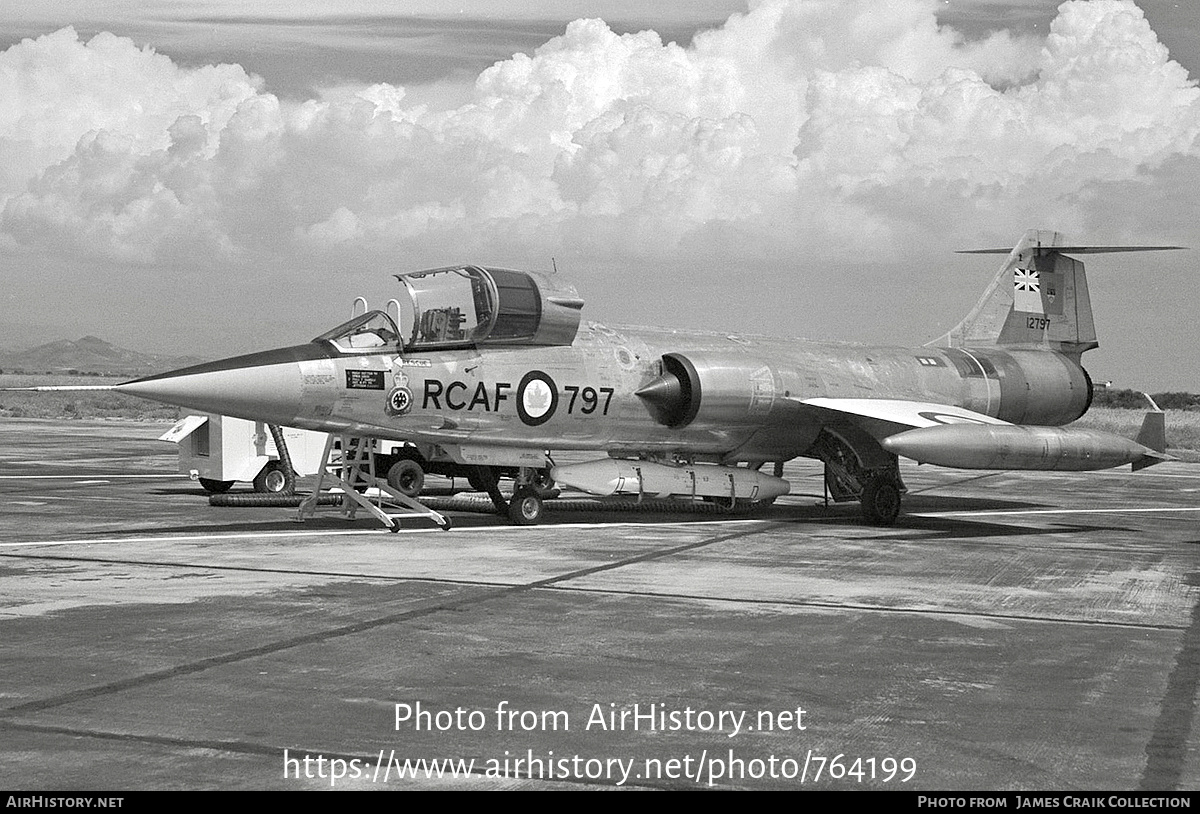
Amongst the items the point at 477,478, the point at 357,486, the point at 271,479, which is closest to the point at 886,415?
the point at 477,478

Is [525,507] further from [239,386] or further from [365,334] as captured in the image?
[239,386]

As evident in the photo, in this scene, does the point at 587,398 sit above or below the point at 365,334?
below

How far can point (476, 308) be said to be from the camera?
50.3 ft

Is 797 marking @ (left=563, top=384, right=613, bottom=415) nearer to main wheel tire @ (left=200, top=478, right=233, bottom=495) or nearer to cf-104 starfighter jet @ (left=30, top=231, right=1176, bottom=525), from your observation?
cf-104 starfighter jet @ (left=30, top=231, right=1176, bottom=525)

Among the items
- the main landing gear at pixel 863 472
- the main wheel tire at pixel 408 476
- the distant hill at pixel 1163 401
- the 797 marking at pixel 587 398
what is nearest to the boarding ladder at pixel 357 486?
the main wheel tire at pixel 408 476

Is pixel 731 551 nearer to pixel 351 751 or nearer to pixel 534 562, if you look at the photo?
pixel 534 562

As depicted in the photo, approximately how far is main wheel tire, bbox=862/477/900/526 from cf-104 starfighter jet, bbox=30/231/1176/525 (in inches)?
0.9

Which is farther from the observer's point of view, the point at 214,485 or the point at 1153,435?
the point at 214,485

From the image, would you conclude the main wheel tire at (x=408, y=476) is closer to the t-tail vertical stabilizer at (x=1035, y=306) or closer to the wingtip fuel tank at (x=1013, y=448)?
the wingtip fuel tank at (x=1013, y=448)

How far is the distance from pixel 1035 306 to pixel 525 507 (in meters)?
9.87

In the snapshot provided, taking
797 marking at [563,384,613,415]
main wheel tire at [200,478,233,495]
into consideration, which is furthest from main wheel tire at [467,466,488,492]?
main wheel tire at [200,478,233,495]

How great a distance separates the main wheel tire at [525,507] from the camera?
16.0m

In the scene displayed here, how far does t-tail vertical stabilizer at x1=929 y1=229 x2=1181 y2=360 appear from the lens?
69.8 feet

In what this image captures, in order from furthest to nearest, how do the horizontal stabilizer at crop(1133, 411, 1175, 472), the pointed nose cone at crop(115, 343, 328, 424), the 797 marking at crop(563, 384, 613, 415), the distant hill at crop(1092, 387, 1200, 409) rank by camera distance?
1. the distant hill at crop(1092, 387, 1200, 409)
2. the horizontal stabilizer at crop(1133, 411, 1175, 472)
3. the 797 marking at crop(563, 384, 613, 415)
4. the pointed nose cone at crop(115, 343, 328, 424)
